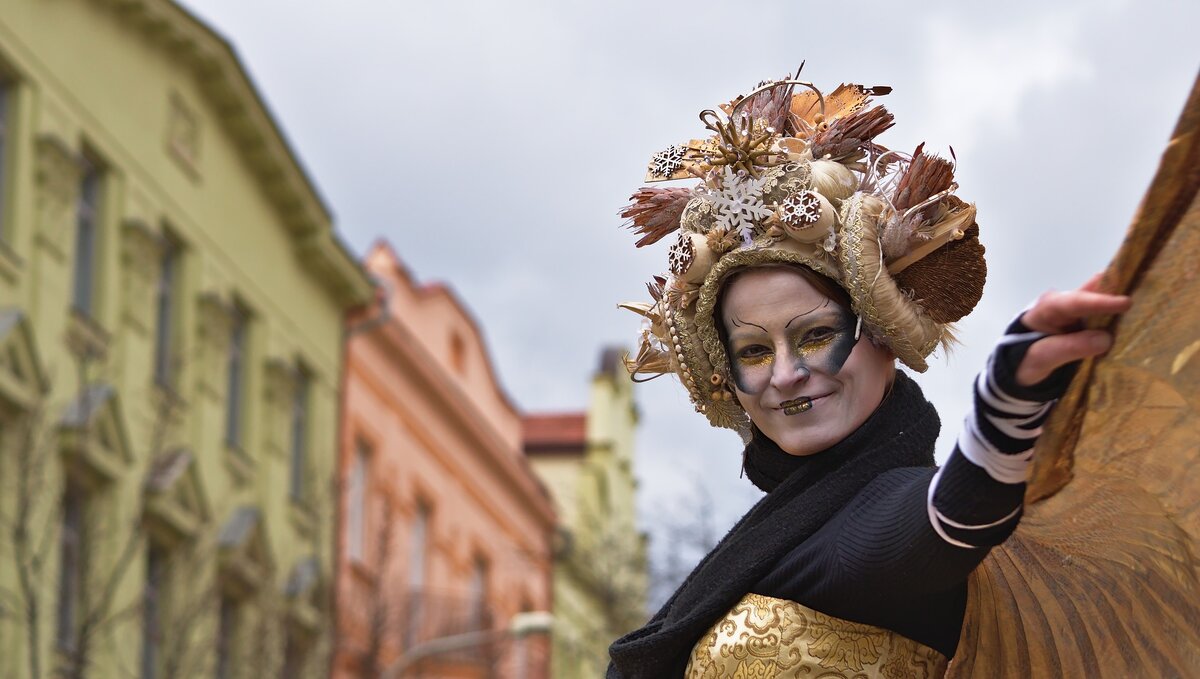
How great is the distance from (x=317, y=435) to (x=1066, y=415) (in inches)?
969

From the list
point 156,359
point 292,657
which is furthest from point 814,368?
point 292,657

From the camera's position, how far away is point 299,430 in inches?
1064

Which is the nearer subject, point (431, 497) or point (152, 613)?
point (152, 613)

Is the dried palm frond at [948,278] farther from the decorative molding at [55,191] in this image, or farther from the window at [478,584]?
the window at [478,584]

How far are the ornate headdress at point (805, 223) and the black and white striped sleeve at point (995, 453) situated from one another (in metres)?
0.58

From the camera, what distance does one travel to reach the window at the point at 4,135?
1836cm

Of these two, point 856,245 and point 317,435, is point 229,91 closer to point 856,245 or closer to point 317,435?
point 317,435

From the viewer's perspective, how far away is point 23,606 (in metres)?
17.0

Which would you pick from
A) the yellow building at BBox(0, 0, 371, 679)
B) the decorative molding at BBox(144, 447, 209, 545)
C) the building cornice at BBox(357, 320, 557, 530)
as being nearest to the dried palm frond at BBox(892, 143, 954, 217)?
the yellow building at BBox(0, 0, 371, 679)

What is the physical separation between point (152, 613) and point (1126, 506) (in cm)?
1720

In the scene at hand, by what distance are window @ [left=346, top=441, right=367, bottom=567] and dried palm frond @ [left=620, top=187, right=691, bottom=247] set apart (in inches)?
934

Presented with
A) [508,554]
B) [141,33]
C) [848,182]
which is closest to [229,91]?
[141,33]

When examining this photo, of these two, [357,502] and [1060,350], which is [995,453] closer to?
[1060,350]

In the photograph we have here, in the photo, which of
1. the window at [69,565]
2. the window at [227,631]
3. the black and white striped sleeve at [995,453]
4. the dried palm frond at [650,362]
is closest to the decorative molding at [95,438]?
the window at [69,565]
